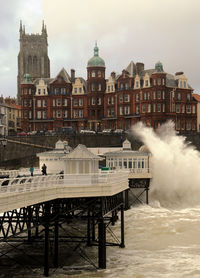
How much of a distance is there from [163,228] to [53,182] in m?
21.2

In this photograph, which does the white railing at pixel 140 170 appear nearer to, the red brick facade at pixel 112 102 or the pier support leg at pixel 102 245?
the pier support leg at pixel 102 245

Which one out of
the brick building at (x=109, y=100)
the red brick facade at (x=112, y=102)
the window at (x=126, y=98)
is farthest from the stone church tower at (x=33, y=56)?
the window at (x=126, y=98)

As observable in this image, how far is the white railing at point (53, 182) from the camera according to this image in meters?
24.8

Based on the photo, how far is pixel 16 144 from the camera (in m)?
91.4

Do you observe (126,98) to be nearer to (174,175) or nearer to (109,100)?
(109,100)

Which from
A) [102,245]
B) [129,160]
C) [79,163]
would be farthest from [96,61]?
[102,245]

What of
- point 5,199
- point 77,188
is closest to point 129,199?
point 77,188

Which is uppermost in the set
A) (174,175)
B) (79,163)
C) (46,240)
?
(79,163)

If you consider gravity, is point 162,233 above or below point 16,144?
below

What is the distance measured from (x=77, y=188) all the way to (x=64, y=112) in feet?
265

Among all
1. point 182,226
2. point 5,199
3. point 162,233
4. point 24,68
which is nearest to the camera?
point 5,199

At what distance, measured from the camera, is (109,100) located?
4188 inches

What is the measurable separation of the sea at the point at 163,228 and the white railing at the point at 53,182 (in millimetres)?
6238

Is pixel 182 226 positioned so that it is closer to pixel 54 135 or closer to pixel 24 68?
pixel 54 135
